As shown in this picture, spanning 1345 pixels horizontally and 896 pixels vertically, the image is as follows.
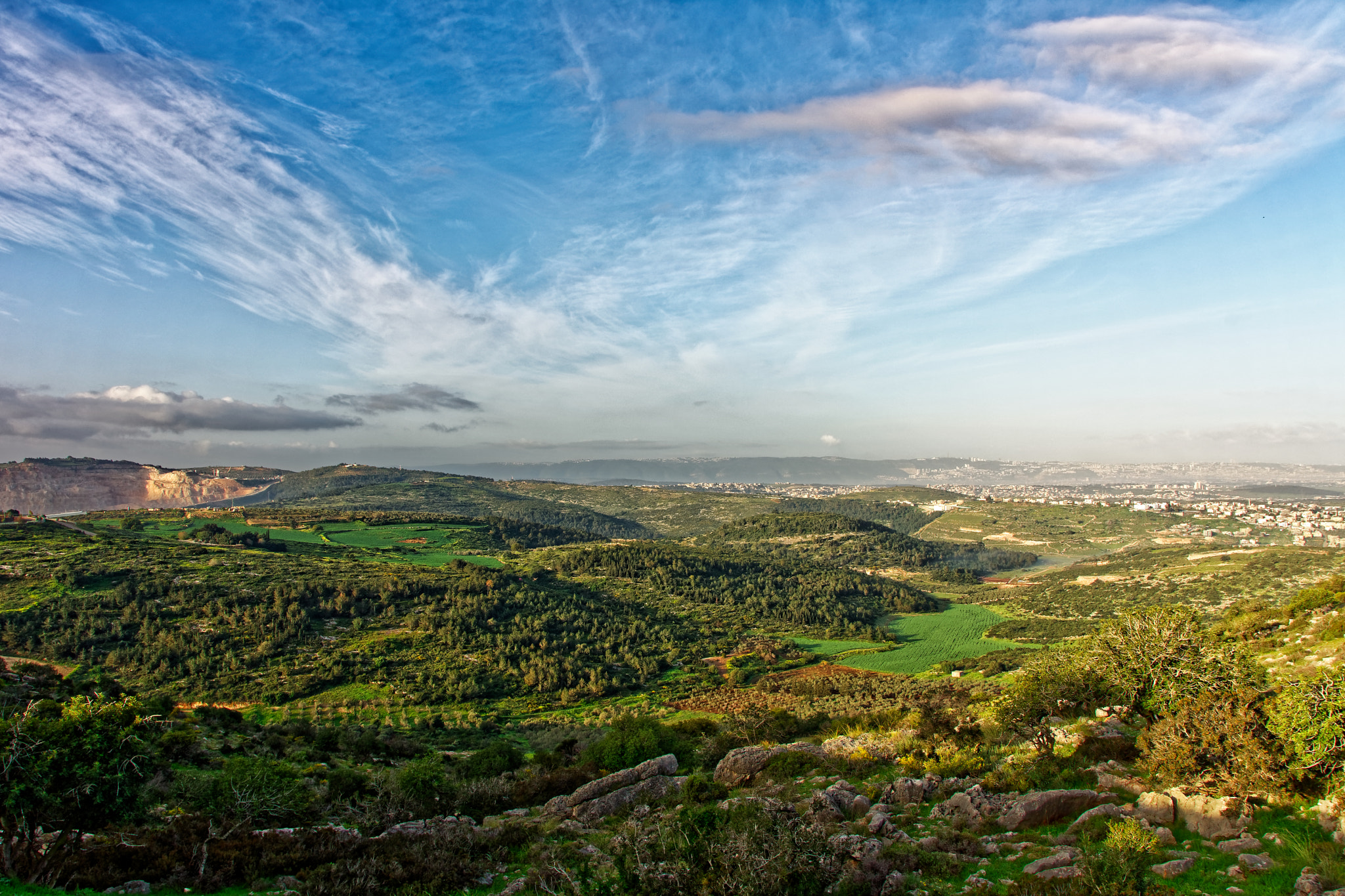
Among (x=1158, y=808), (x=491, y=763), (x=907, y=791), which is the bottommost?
(x=491, y=763)

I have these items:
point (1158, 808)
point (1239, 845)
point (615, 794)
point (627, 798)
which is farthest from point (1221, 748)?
point (615, 794)

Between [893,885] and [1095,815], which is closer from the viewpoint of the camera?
[893,885]

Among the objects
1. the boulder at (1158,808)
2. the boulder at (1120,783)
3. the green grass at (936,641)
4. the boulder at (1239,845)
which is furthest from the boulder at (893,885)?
the green grass at (936,641)

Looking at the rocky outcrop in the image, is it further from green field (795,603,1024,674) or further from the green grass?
green field (795,603,1024,674)

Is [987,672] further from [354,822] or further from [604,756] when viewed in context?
[354,822]

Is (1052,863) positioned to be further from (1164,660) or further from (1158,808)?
(1164,660)

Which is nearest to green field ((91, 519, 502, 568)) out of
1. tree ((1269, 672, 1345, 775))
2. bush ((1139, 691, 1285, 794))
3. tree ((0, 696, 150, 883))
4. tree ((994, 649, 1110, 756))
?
tree ((994, 649, 1110, 756))
